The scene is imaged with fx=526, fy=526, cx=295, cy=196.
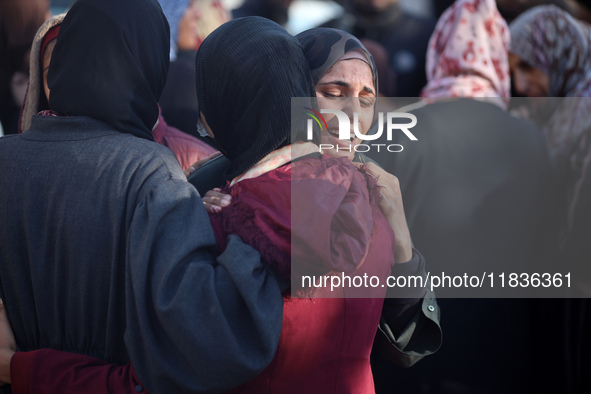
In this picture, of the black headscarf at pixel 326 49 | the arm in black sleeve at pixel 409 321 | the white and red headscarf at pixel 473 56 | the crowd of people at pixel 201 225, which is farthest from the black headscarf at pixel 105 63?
the white and red headscarf at pixel 473 56

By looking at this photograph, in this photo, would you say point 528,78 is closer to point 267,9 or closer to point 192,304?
point 267,9

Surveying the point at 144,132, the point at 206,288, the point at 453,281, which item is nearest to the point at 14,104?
the point at 144,132

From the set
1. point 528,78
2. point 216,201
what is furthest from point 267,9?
point 216,201

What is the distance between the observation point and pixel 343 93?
153cm

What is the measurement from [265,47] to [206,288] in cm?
60

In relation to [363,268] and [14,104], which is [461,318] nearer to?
[363,268]

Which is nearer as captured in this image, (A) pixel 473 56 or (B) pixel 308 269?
(B) pixel 308 269

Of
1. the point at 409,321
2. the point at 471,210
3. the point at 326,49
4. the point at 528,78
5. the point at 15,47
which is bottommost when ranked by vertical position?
the point at 471,210

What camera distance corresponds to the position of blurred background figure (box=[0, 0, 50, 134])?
2457mm

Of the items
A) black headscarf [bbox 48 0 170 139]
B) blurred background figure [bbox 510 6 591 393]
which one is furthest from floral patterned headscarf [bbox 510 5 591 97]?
black headscarf [bbox 48 0 170 139]

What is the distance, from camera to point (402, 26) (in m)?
3.49

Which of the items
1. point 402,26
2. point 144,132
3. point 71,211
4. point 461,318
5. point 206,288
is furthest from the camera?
point 402,26

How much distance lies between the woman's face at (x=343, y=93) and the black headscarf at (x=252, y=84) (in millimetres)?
133

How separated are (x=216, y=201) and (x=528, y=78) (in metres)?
2.53
